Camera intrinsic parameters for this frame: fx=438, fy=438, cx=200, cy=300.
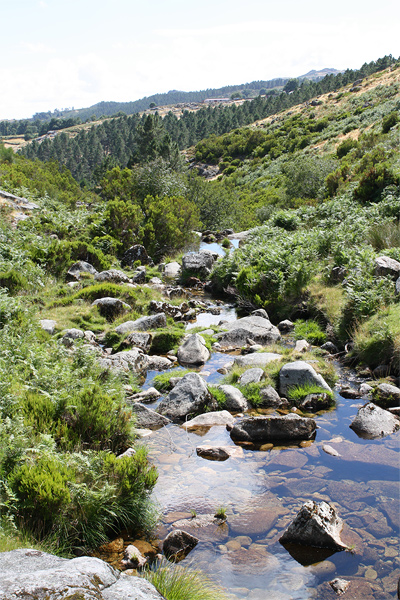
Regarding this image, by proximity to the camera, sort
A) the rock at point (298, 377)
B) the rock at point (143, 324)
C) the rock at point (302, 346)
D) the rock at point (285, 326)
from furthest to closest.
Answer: the rock at point (285, 326)
the rock at point (143, 324)
the rock at point (302, 346)
the rock at point (298, 377)

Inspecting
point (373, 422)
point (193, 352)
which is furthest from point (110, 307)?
point (373, 422)

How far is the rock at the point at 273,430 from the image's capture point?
24.0 feet

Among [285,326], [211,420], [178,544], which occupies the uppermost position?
[178,544]

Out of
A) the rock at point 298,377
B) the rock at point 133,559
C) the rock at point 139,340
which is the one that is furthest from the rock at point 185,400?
the rock at point 133,559

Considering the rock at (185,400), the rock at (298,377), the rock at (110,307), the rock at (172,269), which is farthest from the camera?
the rock at (172,269)

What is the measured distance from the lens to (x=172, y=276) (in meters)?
21.8

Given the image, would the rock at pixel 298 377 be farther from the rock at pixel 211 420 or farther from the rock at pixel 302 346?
the rock at pixel 302 346

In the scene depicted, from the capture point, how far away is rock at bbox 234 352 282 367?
33.0 feet

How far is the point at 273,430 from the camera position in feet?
24.0

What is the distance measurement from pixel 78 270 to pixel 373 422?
548 inches

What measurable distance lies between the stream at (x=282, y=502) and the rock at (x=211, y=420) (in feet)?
0.56

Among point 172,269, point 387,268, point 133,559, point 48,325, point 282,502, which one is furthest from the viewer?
point 172,269

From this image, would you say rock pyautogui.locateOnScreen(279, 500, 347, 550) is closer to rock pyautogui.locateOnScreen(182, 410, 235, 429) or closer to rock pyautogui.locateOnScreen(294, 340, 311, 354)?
rock pyautogui.locateOnScreen(182, 410, 235, 429)

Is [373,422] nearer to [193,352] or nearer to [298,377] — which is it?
[298,377]
